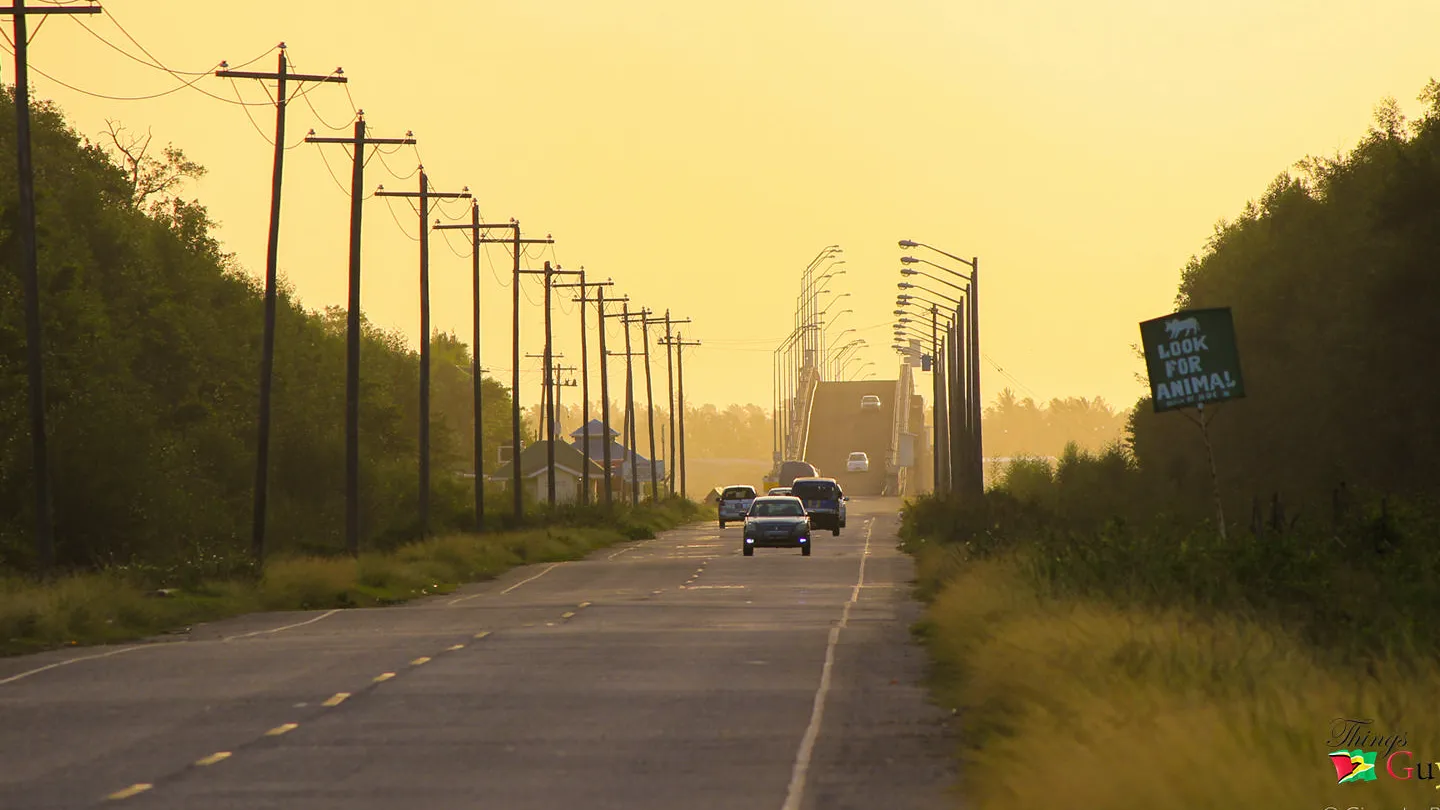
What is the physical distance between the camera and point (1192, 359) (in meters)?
26.2

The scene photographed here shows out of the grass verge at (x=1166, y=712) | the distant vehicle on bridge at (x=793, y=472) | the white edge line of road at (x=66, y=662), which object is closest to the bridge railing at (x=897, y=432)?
the distant vehicle on bridge at (x=793, y=472)

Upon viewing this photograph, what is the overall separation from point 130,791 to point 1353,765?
25.2 feet

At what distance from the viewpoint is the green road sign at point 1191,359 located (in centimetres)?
2591

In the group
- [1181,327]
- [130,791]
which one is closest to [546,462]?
[1181,327]

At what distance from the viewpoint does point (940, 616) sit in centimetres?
2908

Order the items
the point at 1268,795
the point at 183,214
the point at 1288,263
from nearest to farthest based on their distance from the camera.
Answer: the point at 1268,795
the point at 1288,263
the point at 183,214

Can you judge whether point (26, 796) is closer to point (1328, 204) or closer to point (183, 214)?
point (1328, 204)

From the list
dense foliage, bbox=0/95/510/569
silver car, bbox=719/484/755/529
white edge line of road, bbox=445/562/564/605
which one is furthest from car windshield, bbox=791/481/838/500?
white edge line of road, bbox=445/562/564/605

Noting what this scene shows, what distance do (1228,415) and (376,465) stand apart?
37.6 meters

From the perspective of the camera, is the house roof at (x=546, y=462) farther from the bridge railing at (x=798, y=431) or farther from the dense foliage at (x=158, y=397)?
the dense foliage at (x=158, y=397)

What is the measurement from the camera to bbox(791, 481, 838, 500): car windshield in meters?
82.8

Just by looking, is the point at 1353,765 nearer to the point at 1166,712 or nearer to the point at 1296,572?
the point at 1166,712

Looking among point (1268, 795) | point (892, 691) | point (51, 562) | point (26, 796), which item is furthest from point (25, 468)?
point (1268, 795)

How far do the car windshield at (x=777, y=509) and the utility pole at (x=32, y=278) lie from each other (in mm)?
30221
